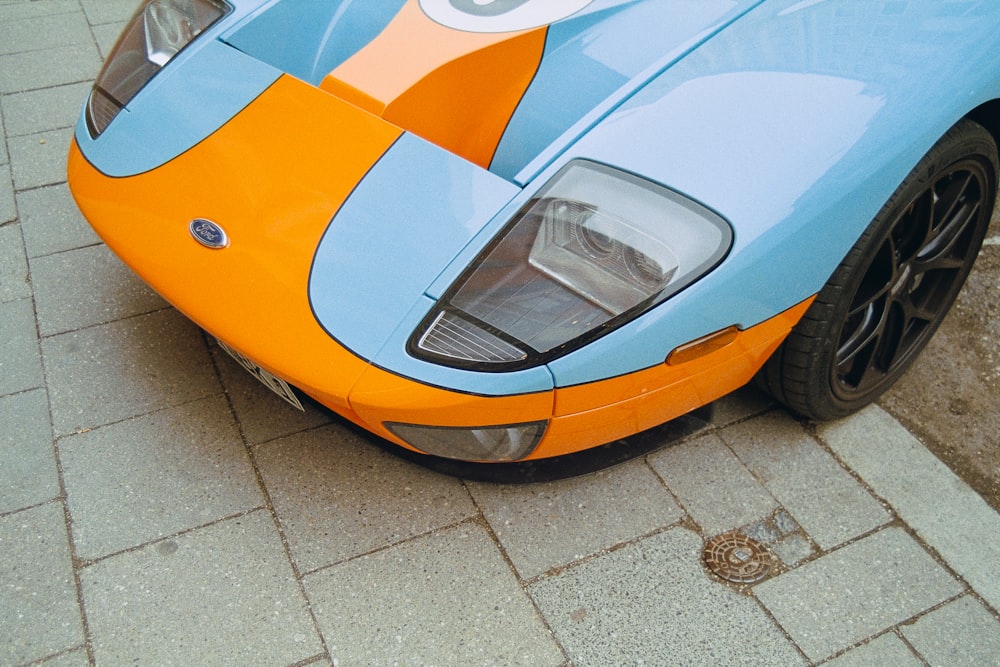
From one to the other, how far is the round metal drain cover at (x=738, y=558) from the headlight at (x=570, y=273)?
0.66 metres

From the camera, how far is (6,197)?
302cm

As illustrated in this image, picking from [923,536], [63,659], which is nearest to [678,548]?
[923,536]

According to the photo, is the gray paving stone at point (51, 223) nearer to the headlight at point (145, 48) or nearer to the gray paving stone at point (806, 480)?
the headlight at point (145, 48)

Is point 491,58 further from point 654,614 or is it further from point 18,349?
point 18,349

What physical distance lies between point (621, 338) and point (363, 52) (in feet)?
3.20

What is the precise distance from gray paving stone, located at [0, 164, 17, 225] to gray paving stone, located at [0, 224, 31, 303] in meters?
0.06

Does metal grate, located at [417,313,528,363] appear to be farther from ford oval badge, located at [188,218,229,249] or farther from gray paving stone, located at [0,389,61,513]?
gray paving stone, located at [0,389,61,513]

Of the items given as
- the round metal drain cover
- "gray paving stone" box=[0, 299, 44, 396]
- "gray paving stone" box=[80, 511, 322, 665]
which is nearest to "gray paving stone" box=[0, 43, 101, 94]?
"gray paving stone" box=[0, 299, 44, 396]

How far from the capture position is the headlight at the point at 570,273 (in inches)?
69.6

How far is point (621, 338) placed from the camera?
1778 mm

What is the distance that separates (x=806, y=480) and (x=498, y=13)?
1.38m

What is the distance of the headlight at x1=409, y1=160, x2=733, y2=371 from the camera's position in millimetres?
1769

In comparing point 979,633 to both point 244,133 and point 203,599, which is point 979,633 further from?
point 244,133

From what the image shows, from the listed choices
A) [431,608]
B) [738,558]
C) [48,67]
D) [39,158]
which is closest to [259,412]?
[431,608]
